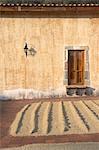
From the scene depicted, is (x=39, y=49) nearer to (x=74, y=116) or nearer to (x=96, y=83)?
(x=96, y=83)

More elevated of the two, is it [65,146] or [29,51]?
[29,51]

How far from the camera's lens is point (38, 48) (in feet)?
53.6

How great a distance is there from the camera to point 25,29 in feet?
53.6

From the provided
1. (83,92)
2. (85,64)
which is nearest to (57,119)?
(83,92)

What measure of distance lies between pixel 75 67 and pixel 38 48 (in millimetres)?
1862

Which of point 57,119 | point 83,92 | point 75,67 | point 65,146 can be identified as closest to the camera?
point 65,146

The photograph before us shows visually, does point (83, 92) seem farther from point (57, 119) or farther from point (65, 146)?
point (65, 146)

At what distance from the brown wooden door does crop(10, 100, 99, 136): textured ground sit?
2513 mm

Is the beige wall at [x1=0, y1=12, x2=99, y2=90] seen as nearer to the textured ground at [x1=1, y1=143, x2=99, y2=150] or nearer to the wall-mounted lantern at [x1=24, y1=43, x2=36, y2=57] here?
the wall-mounted lantern at [x1=24, y1=43, x2=36, y2=57]

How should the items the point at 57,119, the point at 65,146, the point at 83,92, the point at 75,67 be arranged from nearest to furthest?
the point at 65,146
the point at 57,119
the point at 83,92
the point at 75,67

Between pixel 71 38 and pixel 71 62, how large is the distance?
3.52 ft

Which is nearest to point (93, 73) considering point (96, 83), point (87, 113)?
point (96, 83)

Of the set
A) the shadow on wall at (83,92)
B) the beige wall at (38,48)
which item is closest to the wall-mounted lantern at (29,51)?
the beige wall at (38,48)

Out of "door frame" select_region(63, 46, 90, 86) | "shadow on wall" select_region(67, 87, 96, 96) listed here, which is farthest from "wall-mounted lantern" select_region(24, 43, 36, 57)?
"shadow on wall" select_region(67, 87, 96, 96)
